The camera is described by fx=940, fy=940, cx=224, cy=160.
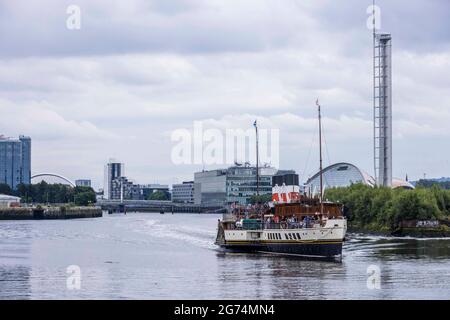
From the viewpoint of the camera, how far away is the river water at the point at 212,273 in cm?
4162

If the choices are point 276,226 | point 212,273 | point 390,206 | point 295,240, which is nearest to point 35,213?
point 390,206

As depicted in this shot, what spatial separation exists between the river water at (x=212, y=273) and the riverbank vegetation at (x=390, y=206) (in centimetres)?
2006

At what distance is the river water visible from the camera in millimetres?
41625

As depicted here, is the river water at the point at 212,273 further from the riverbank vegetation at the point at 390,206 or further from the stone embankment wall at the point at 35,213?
the stone embankment wall at the point at 35,213

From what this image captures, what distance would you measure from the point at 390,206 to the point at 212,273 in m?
54.2

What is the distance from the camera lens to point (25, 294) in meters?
41.0

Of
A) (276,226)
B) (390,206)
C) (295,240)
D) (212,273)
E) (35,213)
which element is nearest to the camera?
(212,273)

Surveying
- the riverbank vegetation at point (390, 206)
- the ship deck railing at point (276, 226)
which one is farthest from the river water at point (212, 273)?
the riverbank vegetation at point (390, 206)

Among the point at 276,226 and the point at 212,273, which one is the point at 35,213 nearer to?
the point at 276,226

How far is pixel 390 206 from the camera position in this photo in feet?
334

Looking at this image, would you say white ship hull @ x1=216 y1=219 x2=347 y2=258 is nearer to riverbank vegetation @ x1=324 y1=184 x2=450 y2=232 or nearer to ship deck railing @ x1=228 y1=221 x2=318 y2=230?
ship deck railing @ x1=228 y1=221 x2=318 y2=230

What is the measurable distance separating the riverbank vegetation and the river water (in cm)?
2006
